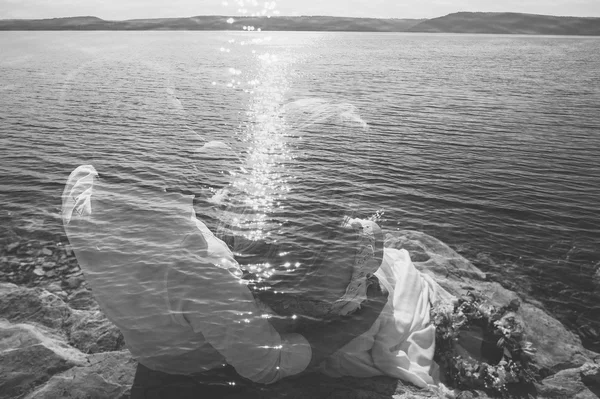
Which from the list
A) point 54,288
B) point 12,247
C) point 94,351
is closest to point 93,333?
point 94,351

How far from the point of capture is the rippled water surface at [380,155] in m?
15.9

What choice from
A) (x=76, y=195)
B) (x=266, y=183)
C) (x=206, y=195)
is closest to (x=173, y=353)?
(x=76, y=195)

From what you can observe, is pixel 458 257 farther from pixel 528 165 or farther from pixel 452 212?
pixel 528 165

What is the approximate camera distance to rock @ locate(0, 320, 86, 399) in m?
8.62

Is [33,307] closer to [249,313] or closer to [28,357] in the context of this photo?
[28,357]

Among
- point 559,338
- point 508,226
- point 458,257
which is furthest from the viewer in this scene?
point 508,226

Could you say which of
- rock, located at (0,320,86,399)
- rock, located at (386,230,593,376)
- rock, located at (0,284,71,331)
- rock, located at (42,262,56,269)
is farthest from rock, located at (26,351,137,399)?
rock, located at (386,230,593,376)

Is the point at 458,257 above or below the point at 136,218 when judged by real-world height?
below

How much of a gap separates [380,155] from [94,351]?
64.1 feet

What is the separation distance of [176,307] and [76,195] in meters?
7.10

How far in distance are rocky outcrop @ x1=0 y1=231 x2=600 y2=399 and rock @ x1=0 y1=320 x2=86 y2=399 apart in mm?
18

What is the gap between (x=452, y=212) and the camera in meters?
18.3

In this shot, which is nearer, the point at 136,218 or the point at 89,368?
the point at 89,368

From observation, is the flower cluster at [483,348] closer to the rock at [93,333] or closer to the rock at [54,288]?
the rock at [93,333]
